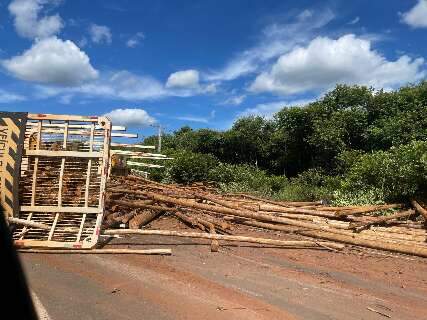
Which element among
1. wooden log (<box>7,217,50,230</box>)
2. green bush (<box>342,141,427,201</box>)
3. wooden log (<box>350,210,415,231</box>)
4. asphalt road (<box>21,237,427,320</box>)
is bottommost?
asphalt road (<box>21,237,427,320</box>)

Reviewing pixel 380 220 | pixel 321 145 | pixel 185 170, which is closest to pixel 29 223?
pixel 380 220

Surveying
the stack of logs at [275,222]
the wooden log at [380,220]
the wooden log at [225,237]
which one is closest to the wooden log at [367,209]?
the stack of logs at [275,222]

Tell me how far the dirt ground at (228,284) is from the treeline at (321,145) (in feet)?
24.4

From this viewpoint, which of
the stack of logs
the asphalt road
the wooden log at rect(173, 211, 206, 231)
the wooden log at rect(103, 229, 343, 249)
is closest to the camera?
the asphalt road

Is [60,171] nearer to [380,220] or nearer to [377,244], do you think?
[377,244]

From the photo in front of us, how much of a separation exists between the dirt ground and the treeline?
24.4 ft

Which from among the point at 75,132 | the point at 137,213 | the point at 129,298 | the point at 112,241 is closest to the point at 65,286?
the point at 129,298

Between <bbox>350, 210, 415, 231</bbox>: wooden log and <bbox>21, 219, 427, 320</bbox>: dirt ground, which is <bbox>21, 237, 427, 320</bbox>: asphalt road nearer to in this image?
<bbox>21, 219, 427, 320</bbox>: dirt ground

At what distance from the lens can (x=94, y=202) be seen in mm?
8820

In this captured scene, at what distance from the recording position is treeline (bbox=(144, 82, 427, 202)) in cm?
1691

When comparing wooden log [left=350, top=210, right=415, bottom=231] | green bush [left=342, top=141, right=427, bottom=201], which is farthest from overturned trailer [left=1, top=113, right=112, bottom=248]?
green bush [left=342, top=141, right=427, bottom=201]

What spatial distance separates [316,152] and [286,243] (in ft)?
99.2

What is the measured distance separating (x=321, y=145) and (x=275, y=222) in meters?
26.3

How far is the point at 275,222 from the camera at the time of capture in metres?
10.8
